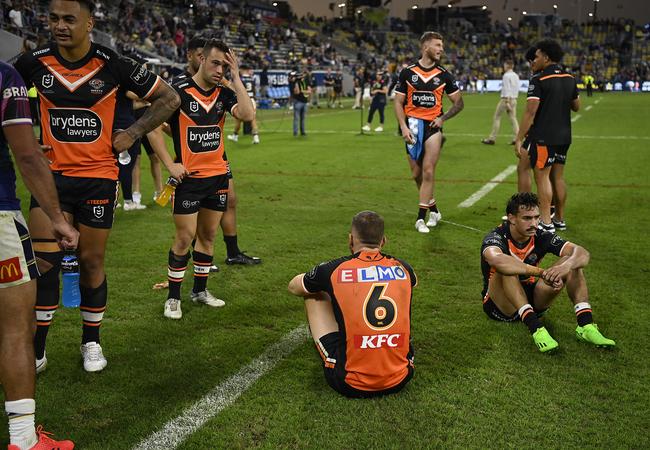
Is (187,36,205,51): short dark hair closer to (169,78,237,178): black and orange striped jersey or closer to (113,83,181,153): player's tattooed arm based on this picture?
→ (169,78,237,178): black and orange striped jersey

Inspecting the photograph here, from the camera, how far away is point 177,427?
372cm

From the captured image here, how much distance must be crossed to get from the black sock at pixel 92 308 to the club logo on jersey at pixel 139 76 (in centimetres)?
140

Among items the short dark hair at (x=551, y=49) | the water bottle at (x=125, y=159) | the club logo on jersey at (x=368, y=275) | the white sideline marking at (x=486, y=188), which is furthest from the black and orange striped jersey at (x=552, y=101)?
the water bottle at (x=125, y=159)

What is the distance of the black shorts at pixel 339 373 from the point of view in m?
3.99

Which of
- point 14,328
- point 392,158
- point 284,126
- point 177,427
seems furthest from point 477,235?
point 284,126

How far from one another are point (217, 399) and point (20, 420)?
1184 mm

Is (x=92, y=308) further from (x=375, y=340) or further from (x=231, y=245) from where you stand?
(x=231, y=245)

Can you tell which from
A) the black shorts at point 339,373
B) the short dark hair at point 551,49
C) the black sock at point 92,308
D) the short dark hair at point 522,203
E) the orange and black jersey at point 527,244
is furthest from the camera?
the short dark hair at point 551,49

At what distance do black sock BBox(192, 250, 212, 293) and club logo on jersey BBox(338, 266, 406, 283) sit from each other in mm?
2264

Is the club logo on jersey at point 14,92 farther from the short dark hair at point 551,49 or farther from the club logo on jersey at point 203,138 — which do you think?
the short dark hair at point 551,49

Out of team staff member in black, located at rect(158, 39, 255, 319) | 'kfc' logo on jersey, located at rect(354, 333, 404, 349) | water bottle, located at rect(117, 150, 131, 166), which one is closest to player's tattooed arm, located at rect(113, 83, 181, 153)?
team staff member in black, located at rect(158, 39, 255, 319)

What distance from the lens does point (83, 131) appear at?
421 centimetres

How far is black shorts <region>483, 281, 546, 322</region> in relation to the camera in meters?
5.30

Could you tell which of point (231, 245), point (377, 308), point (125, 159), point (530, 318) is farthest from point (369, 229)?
point (125, 159)
